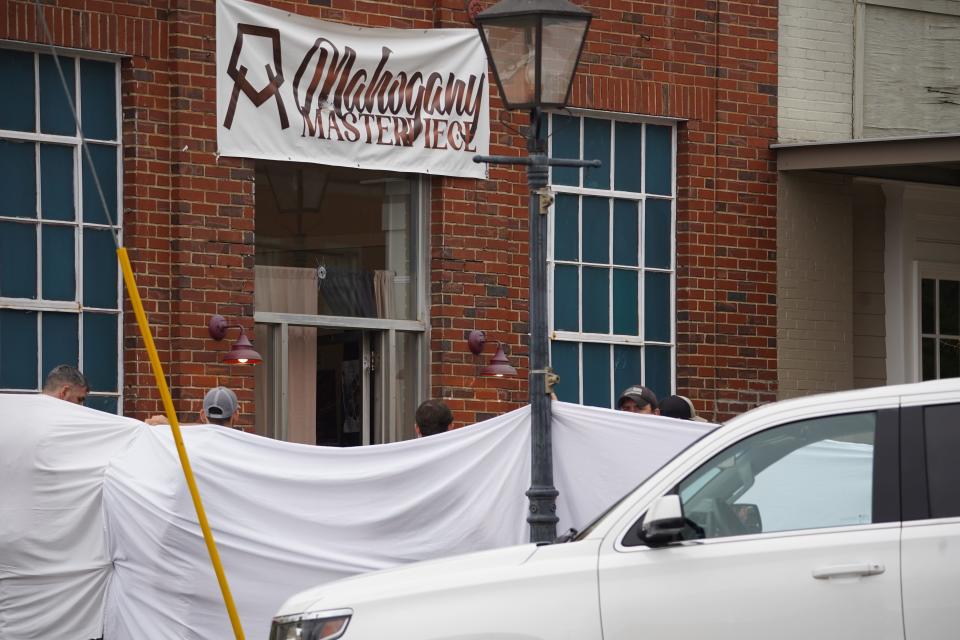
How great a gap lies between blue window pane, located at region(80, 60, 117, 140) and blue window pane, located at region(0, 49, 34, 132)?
1.35ft

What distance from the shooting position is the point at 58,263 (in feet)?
38.6

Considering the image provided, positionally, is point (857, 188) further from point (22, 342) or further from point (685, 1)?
point (22, 342)

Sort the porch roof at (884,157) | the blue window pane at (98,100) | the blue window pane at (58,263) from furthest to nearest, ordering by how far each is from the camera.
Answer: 1. the porch roof at (884,157)
2. the blue window pane at (98,100)
3. the blue window pane at (58,263)

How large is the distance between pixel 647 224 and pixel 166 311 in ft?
14.5

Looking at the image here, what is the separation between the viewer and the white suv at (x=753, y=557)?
5.93 m

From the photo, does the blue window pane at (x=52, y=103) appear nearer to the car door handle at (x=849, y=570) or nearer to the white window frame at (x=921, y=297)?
the car door handle at (x=849, y=570)

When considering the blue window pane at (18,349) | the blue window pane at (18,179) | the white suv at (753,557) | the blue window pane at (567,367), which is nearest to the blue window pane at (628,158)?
the blue window pane at (567,367)

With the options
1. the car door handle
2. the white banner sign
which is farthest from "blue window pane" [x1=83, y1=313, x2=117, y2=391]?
the car door handle

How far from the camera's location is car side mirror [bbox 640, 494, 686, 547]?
6.14 meters

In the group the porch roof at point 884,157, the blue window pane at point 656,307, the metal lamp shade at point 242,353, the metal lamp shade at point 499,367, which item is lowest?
the metal lamp shade at point 499,367

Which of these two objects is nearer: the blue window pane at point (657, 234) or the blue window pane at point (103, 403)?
the blue window pane at point (103, 403)

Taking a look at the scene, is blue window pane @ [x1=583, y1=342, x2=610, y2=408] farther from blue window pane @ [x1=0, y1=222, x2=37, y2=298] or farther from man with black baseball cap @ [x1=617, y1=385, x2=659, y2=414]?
blue window pane @ [x1=0, y1=222, x2=37, y2=298]

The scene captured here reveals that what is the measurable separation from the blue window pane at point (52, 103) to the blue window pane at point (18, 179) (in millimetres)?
199

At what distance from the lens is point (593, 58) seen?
1402 cm
